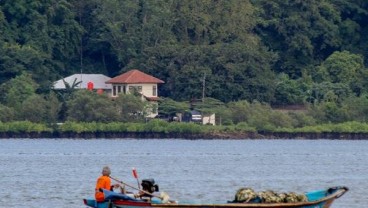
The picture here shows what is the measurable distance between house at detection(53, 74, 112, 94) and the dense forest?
43.9 inches

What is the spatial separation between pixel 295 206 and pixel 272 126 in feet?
205

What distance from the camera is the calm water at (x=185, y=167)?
201 feet

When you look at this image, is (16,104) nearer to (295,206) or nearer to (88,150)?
(88,150)

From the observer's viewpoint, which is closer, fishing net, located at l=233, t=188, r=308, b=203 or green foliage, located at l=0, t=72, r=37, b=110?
fishing net, located at l=233, t=188, r=308, b=203

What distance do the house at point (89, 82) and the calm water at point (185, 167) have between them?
10426 millimetres

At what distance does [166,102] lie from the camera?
113 m

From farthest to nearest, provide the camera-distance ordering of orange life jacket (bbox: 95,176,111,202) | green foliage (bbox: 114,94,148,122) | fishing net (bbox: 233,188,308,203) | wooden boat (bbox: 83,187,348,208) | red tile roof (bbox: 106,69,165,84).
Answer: red tile roof (bbox: 106,69,165,84), green foliage (bbox: 114,94,148,122), orange life jacket (bbox: 95,176,111,202), fishing net (bbox: 233,188,308,203), wooden boat (bbox: 83,187,348,208)

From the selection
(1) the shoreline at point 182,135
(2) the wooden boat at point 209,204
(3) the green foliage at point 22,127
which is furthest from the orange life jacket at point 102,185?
(1) the shoreline at point 182,135

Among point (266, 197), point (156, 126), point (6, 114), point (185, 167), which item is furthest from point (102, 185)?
point (6, 114)

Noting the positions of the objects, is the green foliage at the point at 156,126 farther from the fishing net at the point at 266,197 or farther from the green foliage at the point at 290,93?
the fishing net at the point at 266,197

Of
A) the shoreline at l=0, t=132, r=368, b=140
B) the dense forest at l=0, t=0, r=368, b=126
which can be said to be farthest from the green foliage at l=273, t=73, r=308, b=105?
the shoreline at l=0, t=132, r=368, b=140

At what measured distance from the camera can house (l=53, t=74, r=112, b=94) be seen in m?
119

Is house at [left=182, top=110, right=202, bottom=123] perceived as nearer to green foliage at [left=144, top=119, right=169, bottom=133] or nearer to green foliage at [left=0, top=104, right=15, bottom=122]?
green foliage at [left=144, top=119, right=169, bottom=133]

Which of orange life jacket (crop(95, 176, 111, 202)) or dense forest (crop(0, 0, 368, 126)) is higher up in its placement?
dense forest (crop(0, 0, 368, 126))
